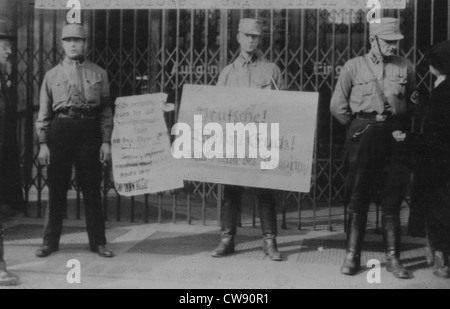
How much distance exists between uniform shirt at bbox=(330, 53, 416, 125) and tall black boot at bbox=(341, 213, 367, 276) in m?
0.87

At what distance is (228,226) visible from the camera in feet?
21.0

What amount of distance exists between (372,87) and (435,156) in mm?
803

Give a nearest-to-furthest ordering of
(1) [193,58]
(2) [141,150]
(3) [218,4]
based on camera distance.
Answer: (2) [141,150] < (3) [218,4] < (1) [193,58]

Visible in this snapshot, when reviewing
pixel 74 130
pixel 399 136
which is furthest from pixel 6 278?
pixel 399 136

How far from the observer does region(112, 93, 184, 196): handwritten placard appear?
662 cm

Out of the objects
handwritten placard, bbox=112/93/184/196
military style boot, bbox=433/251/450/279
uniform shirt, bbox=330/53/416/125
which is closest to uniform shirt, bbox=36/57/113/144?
handwritten placard, bbox=112/93/184/196

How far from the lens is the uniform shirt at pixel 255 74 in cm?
626

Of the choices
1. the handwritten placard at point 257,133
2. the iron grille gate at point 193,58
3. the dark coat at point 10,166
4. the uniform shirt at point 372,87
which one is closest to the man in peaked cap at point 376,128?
the uniform shirt at point 372,87

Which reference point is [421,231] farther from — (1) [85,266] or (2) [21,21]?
(2) [21,21]

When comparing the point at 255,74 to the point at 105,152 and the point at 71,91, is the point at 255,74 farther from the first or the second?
the point at 71,91

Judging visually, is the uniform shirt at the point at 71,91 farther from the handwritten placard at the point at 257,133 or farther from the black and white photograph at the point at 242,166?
the handwritten placard at the point at 257,133

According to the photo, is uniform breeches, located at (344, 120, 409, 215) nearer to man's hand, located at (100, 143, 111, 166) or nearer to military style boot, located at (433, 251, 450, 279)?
military style boot, located at (433, 251, 450, 279)

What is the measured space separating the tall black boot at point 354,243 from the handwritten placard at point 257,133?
1.69 ft

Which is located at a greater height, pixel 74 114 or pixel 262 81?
pixel 262 81
